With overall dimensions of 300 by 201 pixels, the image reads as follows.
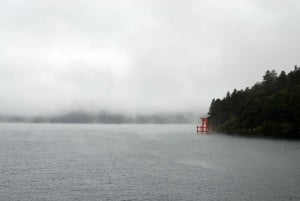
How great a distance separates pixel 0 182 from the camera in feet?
282

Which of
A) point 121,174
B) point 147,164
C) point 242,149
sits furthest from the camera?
point 242,149

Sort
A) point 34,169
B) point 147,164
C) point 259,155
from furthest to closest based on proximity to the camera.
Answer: point 259,155
point 147,164
point 34,169

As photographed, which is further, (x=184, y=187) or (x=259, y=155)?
(x=259, y=155)

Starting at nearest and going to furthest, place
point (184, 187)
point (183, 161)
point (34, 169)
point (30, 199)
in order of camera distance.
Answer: point (30, 199) < point (184, 187) < point (34, 169) < point (183, 161)

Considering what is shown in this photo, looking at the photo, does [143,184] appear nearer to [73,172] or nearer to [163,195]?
[163,195]

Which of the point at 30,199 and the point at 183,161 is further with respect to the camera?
the point at 183,161

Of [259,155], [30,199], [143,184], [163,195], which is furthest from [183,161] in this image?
[30,199]

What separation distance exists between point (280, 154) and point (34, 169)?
2932 inches

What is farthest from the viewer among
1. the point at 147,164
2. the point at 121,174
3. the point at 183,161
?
the point at 183,161

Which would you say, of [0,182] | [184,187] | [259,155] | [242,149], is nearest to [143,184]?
[184,187]

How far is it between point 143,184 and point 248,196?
68.1ft

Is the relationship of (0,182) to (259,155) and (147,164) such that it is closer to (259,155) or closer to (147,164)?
(147,164)

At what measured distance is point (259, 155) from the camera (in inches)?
5320

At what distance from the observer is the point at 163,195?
7488 cm
